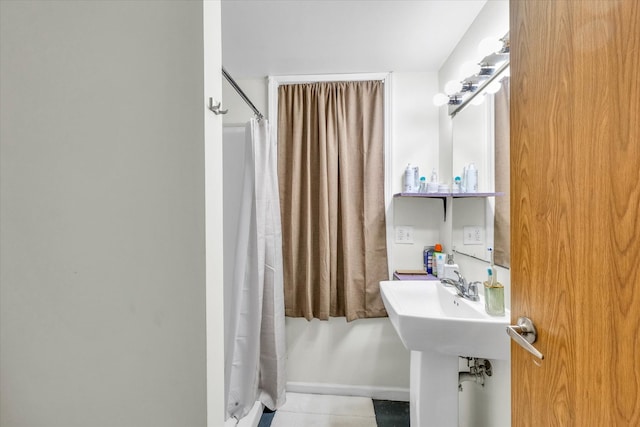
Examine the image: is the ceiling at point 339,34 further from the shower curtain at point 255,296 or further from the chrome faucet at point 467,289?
the chrome faucet at point 467,289

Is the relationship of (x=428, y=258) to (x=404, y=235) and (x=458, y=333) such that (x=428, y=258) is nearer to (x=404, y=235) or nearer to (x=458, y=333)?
(x=404, y=235)

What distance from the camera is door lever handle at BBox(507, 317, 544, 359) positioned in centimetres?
70

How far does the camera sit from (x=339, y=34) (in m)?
1.64

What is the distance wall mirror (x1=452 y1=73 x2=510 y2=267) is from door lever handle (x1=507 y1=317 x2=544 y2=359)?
579 millimetres

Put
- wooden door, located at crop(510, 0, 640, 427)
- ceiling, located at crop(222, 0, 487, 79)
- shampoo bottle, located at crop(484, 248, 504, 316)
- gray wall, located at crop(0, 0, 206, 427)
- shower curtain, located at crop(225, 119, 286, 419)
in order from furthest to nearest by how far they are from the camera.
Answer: shower curtain, located at crop(225, 119, 286, 419) → ceiling, located at crop(222, 0, 487, 79) → shampoo bottle, located at crop(484, 248, 504, 316) → gray wall, located at crop(0, 0, 206, 427) → wooden door, located at crop(510, 0, 640, 427)

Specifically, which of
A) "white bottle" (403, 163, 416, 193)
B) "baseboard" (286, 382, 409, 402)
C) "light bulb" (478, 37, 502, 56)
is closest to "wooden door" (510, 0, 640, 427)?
"light bulb" (478, 37, 502, 56)

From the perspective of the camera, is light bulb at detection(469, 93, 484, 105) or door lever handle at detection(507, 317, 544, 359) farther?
light bulb at detection(469, 93, 484, 105)

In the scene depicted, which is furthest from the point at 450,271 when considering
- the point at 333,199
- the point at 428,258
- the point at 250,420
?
the point at 250,420

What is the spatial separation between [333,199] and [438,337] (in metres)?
1.16

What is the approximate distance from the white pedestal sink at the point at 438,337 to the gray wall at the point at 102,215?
764 mm

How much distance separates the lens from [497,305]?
1.15 meters

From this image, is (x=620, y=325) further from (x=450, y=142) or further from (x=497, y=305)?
(x=450, y=142)

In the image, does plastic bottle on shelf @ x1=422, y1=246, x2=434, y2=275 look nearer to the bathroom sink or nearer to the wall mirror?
the wall mirror

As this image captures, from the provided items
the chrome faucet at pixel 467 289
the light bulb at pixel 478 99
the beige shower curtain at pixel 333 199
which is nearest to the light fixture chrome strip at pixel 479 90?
the light bulb at pixel 478 99
